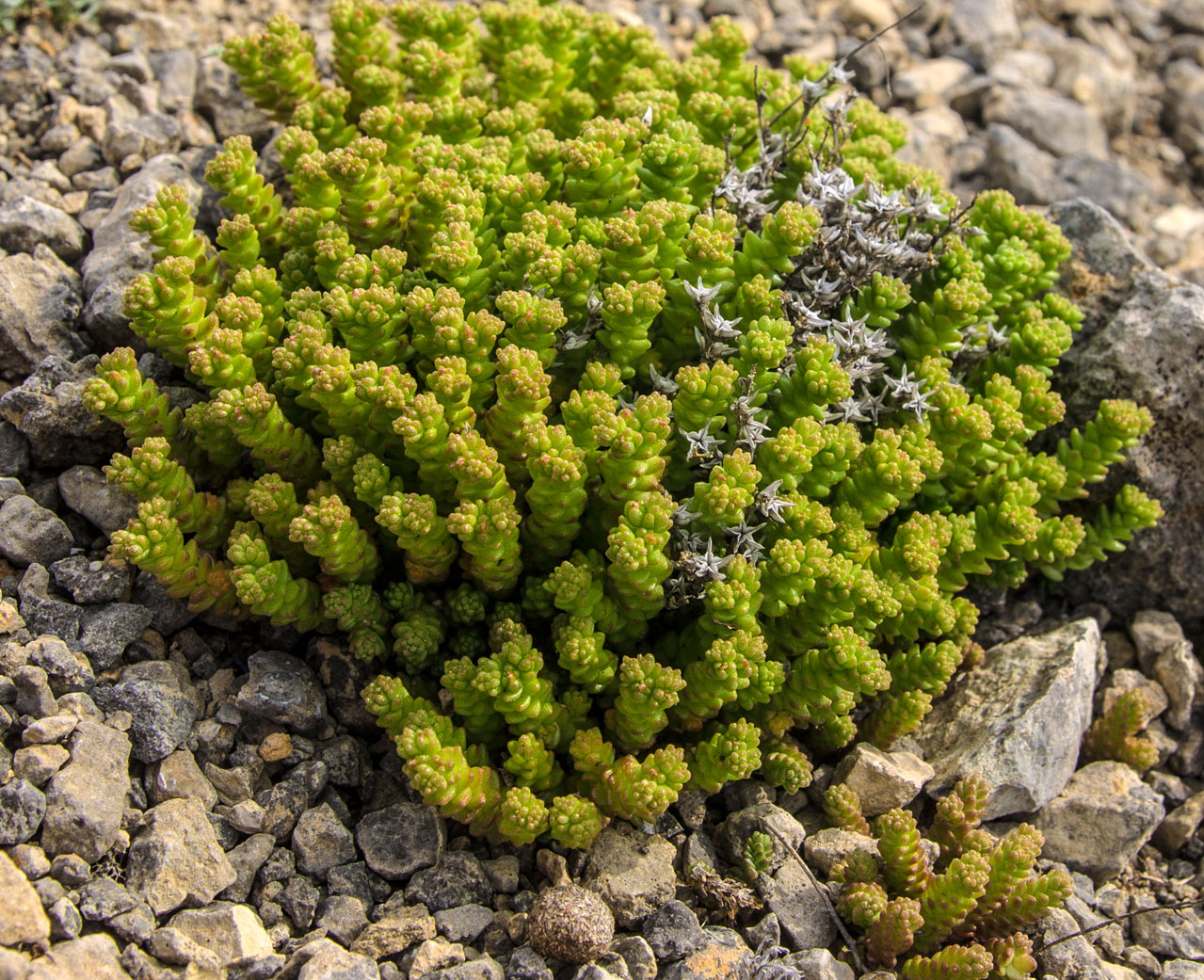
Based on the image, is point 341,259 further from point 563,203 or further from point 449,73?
point 449,73

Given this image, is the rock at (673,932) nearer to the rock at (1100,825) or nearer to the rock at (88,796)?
the rock at (1100,825)

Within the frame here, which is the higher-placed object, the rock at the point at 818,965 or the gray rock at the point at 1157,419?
the gray rock at the point at 1157,419

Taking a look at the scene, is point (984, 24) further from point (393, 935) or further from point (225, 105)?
point (393, 935)

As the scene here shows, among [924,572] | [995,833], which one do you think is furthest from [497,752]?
[995,833]

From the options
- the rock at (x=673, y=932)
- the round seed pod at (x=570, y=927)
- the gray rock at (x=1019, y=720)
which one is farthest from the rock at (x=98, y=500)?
the gray rock at (x=1019, y=720)

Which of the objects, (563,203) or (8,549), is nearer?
(8,549)

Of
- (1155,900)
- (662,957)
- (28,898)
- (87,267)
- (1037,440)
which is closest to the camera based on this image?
(28,898)

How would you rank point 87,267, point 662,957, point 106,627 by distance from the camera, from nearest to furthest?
point 662,957
point 106,627
point 87,267
